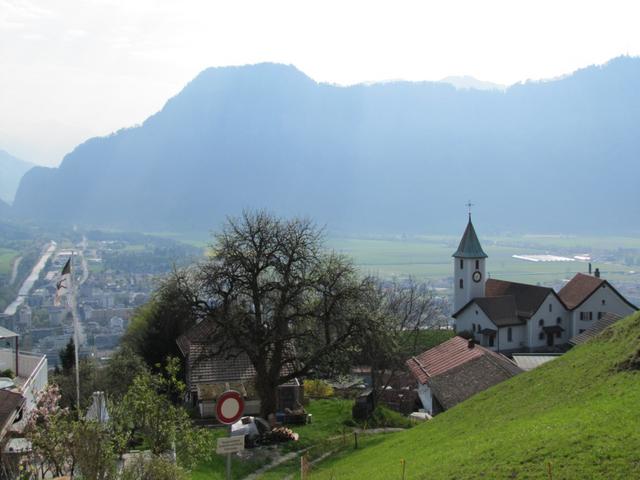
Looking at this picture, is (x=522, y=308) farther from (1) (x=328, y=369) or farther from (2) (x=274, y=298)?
(2) (x=274, y=298)

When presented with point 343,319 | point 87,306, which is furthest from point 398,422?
point 87,306

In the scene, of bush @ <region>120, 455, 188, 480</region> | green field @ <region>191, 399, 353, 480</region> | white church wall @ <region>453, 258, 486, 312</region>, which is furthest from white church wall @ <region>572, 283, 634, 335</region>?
bush @ <region>120, 455, 188, 480</region>

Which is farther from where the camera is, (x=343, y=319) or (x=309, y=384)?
(x=309, y=384)

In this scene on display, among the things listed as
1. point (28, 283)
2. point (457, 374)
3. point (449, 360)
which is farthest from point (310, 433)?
point (28, 283)

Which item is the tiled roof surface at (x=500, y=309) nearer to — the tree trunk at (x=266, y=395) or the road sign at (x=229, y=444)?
the tree trunk at (x=266, y=395)

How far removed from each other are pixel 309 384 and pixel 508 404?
2221 centimetres

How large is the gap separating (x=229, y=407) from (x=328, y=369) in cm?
1691

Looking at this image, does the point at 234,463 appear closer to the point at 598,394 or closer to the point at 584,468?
the point at 598,394

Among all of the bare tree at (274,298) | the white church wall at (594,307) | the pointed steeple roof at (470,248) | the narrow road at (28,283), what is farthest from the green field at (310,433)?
the narrow road at (28,283)

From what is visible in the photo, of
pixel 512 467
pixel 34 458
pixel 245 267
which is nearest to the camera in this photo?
pixel 512 467

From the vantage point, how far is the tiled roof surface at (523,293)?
58.8 metres

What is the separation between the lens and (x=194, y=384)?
1277 inches

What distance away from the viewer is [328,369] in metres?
28.6

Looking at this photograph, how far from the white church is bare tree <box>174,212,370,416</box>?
A: 32.5m
